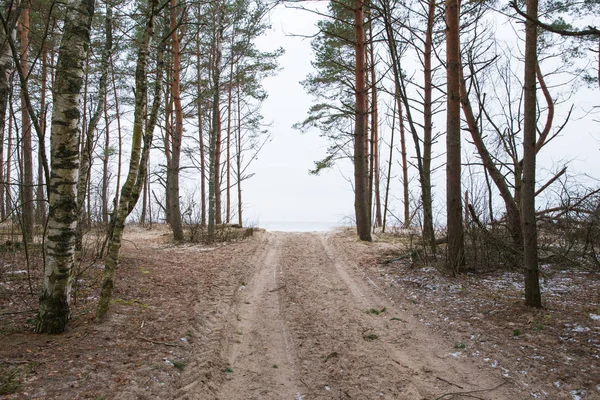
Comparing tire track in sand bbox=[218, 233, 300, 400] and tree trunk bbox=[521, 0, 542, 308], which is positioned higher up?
tree trunk bbox=[521, 0, 542, 308]

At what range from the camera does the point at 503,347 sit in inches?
145

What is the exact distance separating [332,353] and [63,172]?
11.0 ft

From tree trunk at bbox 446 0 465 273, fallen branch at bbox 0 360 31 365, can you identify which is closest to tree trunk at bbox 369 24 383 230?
tree trunk at bbox 446 0 465 273

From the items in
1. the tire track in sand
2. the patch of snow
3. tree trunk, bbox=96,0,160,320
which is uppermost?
tree trunk, bbox=96,0,160,320

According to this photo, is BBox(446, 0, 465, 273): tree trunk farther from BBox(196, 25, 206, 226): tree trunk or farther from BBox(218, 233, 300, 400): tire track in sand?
BBox(196, 25, 206, 226): tree trunk

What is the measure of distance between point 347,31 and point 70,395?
44.5ft

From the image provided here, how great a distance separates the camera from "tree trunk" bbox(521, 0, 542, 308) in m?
4.55

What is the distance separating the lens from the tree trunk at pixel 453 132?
22.6ft

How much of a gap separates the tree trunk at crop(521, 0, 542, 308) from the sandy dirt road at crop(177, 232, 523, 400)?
62.6 inches

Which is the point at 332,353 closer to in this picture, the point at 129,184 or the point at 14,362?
the point at 14,362

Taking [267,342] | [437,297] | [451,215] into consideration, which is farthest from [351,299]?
[451,215]

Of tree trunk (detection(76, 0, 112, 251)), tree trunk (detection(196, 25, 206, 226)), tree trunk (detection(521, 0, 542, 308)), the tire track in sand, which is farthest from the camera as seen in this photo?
tree trunk (detection(196, 25, 206, 226))

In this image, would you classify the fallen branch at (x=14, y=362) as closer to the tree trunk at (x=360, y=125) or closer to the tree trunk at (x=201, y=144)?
the tree trunk at (x=360, y=125)

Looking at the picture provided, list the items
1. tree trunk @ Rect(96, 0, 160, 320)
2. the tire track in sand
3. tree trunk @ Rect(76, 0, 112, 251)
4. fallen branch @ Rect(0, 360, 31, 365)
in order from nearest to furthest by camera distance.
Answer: fallen branch @ Rect(0, 360, 31, 365) < the tire track in sand < tree trunk @ Rect(96, 0, 160, 320) < tree trunk @ Rect(76, 0, 112, 251)
